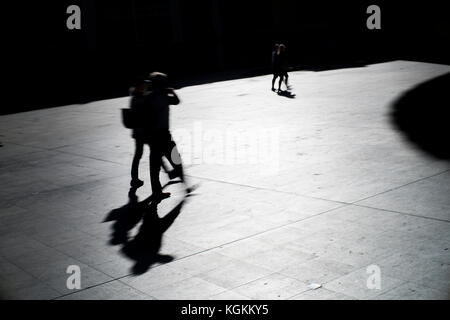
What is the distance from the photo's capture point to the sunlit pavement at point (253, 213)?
207 inches

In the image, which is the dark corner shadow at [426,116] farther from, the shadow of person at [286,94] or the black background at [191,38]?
the black background at [191,38]

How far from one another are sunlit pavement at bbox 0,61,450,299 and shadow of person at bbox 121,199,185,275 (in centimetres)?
11

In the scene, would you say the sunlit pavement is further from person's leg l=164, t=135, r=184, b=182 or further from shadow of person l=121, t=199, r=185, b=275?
person's leg l=164, t=135, r=184, b=182

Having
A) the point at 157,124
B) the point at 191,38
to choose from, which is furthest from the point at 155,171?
the point at 191,38

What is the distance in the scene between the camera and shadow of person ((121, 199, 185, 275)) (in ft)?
19.8

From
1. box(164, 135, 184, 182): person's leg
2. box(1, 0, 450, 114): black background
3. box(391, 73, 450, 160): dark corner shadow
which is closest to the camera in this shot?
box(164, 135, 184, 182): person's leg

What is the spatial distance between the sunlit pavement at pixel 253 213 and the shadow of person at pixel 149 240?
4.2 inches

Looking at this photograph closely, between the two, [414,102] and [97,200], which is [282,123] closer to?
[414,102]

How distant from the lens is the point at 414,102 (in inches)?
568

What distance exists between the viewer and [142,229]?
721 cm

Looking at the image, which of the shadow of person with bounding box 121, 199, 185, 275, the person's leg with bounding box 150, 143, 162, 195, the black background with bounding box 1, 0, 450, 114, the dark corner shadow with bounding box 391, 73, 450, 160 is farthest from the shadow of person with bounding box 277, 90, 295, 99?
the shadow of person with bounding box 121, 199, 185, 275

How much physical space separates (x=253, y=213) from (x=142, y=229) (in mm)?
1531

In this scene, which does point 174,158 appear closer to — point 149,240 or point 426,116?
point 149,240

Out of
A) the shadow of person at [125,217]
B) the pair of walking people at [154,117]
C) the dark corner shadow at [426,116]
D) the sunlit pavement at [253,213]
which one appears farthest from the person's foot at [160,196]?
the dark corner shadow at [426,116]
